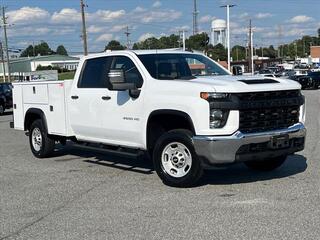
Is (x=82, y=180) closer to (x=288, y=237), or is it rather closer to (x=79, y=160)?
(x=79, y=160)

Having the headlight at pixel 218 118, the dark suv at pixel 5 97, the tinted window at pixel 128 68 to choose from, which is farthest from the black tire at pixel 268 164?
the dark suv at pixel 5 97

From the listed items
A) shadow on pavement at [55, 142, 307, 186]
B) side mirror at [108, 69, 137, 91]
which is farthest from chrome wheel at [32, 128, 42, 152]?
side mirror at [108, 69, 137, 91]

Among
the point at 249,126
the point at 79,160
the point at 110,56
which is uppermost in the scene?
the point at 110,56

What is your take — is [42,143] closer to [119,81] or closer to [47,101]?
[47,101]

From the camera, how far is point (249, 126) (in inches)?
289

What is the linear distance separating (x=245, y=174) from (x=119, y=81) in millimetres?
2521

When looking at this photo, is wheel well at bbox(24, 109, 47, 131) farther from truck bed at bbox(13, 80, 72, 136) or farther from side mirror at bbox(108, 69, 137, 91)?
side mirror at bbox(108, 69, 137, 91)

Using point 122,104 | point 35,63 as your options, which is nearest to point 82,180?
point 122,104

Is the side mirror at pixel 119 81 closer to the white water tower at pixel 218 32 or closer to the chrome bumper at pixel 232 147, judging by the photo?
the chrome bumper at pixel 232 147

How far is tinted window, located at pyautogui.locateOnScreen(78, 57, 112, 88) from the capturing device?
9023mm

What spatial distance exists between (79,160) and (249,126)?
4.45m

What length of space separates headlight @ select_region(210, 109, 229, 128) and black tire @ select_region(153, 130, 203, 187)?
43cm

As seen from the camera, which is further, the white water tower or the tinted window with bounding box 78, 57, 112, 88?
the white water tower

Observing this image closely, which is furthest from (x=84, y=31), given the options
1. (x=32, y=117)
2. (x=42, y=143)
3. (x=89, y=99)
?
(x=89, y=99)
